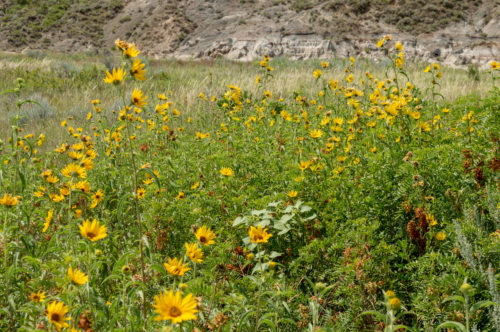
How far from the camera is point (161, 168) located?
3271mm

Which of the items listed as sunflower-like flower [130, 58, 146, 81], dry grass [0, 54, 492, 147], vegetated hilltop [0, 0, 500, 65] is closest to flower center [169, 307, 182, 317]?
sunflower-like flower [130, 58, 146, 81]

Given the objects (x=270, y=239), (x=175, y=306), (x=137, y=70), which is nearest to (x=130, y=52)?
(x=137, y=70)

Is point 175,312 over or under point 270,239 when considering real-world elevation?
over

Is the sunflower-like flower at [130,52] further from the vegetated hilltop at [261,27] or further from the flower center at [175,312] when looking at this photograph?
the vegetated hilltop at [261,27]

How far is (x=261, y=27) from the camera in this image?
91.2 feet

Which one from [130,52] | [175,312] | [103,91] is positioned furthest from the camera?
[103,91]

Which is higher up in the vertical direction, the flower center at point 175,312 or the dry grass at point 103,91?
the flower center at point 175,312

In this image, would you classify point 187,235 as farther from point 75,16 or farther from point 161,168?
point 75,16

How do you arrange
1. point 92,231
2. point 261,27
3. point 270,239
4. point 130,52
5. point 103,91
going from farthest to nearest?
point 261,27
point 103,91
point 270,239
point 130,52
point 92,231

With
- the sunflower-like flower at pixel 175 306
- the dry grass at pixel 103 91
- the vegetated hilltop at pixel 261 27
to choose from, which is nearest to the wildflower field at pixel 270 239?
the sunflower-like flower at pixel 175 306

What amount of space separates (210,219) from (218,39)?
26847mm

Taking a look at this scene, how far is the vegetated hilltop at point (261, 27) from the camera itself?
2466 centimetres

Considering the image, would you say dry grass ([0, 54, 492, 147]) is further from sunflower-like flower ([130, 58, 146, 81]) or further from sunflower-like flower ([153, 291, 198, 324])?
sunflower-like flower ([153, 291, 198, 324])

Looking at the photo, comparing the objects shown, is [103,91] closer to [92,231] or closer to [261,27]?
[92,231]
